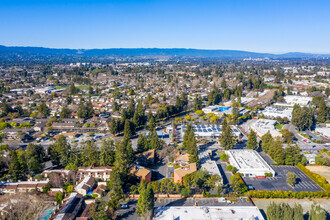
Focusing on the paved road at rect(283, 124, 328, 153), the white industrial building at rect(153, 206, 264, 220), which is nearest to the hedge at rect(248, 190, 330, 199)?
the white industrial building at rect(153, 206, 264, 220)

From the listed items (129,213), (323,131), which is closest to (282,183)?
(129,213)

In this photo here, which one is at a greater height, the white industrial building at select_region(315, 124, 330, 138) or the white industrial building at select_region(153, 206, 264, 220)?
the white industrial building at select_region(315, 124, 330, 138)

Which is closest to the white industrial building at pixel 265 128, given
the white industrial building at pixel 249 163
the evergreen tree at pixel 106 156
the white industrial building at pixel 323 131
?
the white industrial building at pixel 323 131

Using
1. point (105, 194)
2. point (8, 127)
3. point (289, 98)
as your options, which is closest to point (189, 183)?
point (105, 194)

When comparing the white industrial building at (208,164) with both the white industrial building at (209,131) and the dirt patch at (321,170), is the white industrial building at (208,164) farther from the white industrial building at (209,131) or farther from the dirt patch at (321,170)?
the dirt patch at (321,170)

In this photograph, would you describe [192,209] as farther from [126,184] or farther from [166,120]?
[166,120]

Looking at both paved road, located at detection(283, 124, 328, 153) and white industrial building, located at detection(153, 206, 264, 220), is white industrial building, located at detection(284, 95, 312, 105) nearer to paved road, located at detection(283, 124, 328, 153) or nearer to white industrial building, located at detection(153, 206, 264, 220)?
paved road, located at detection(283, 124, 328, 153)
